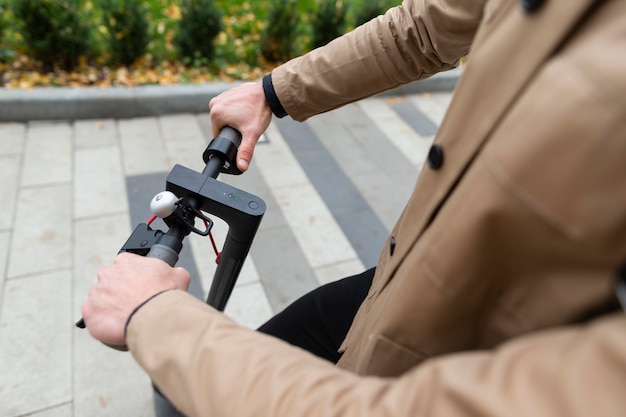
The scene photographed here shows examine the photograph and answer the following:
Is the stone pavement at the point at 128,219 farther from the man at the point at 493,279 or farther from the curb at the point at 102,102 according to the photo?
the man at the point at 493,279

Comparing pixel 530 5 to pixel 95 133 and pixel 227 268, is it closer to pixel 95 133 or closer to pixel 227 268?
pixel 227 268

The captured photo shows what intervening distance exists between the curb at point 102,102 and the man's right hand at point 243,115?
285 cm

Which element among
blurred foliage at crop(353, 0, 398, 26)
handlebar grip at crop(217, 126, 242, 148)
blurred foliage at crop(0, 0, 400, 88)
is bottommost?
blurred foliage at crop(0, 0, 400, 88)

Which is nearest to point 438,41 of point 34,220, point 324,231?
point 324,231

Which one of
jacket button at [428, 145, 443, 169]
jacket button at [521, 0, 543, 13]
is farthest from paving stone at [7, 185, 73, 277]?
jacket button at [521, 0, 543, 13]

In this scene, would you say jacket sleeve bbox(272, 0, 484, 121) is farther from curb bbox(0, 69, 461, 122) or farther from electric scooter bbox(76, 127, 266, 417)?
curb bbox(0, 69, 461, 122)

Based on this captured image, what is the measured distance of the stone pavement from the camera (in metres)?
2.16

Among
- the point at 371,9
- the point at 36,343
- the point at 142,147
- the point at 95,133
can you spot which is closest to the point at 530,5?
the point at 36,343

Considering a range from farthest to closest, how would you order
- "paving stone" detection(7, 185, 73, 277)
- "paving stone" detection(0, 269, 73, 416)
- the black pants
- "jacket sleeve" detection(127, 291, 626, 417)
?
"paving stone" detection(7, 185, 73, 277) < "paving stone" detection(0, 269, 73, 416) < the black pants < "jacket sleeve" detection(127, 291, 626, 417)

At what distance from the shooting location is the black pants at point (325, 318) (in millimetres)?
1421

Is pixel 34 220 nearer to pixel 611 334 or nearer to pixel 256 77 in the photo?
pixel 256 77

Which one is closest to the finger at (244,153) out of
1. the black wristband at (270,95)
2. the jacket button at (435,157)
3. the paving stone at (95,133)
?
the black wristband at (270,95)

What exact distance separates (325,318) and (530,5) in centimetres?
108

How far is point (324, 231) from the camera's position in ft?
10.2
